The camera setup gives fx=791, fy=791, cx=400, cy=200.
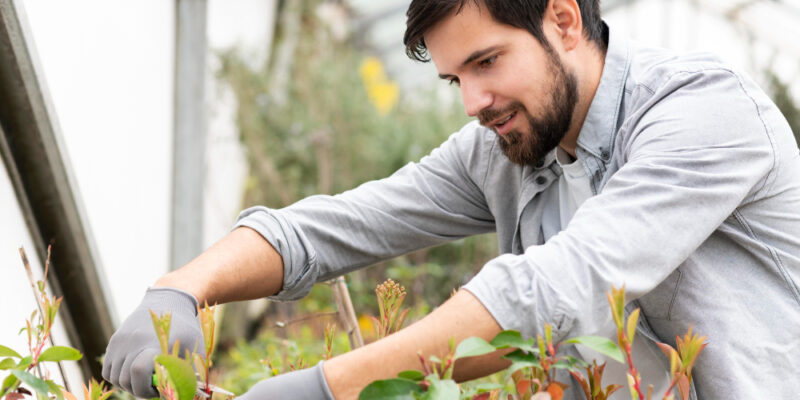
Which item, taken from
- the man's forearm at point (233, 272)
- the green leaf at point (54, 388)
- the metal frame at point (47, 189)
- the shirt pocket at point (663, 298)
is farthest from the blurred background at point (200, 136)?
the shirt pocket at point (663, 298)

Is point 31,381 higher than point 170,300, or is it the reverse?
point 31,381

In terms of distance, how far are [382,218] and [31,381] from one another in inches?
38.2

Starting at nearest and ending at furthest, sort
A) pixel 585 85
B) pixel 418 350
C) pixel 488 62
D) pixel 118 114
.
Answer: pixel 418 350 → pixel 488 62 → pixel 585 85 → pixel 118 114

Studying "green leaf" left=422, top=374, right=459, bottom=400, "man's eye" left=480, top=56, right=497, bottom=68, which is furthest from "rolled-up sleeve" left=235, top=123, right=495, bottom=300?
"green leaf" left=422, top=374, right=459, bottom=400

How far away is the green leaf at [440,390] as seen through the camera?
0.87 meters

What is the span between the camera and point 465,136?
77.8 inches

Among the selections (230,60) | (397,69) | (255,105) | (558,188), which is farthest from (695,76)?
(397,69)

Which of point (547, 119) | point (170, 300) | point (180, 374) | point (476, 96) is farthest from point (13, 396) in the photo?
point (547, 119)

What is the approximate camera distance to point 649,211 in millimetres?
1248

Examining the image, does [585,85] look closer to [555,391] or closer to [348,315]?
[348,315]

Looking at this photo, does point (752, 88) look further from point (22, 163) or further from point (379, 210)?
point (22, 163)

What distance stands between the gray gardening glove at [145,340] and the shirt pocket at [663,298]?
831mm

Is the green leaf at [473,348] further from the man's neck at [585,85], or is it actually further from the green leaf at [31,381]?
the man's neck at [585,85]

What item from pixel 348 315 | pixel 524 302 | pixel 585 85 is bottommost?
pixel 348 315
